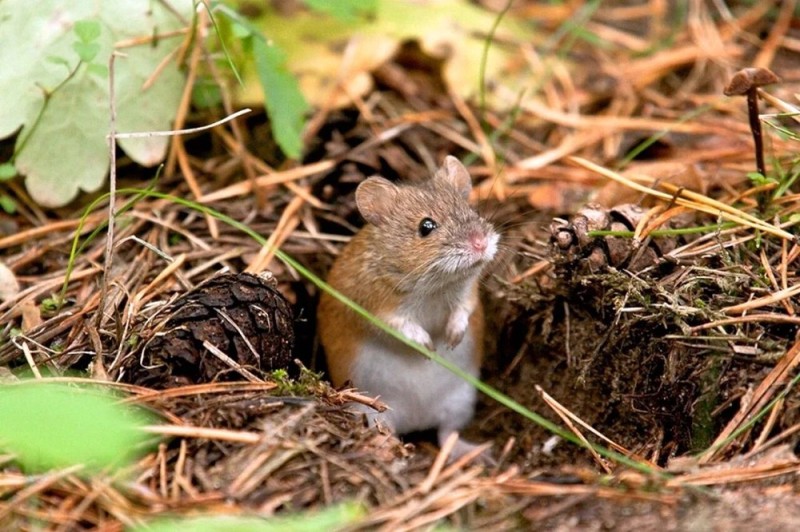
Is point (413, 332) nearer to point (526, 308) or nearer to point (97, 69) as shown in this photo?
point (526, 308)

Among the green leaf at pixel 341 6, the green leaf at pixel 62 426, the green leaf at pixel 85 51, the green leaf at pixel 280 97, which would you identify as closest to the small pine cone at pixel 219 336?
the green leaf at pixel 62 426

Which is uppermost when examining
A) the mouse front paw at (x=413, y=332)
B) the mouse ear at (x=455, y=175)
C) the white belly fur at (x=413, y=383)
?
the mouse ear at (x=455, y=175)

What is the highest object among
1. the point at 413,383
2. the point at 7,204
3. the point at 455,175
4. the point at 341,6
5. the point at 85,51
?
the point at 341,6

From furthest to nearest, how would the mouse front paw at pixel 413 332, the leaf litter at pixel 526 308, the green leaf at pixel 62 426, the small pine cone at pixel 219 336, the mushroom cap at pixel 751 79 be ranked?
the mouse front paw at pixel 413 332 < the mushroom cap at pixel 751 79 < the small pine cone at pixel 219 336 < the leaf litter at pixel 526 308 < the green leaf at pixel 62 426

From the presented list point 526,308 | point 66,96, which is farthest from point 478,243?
point 66,96

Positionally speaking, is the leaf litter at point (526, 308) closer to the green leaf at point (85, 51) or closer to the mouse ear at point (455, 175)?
the mouse ear at point (455, 175)

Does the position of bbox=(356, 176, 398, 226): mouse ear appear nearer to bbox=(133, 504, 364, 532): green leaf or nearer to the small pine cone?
the small pine cone

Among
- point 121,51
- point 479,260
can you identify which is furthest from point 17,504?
point 121,51
